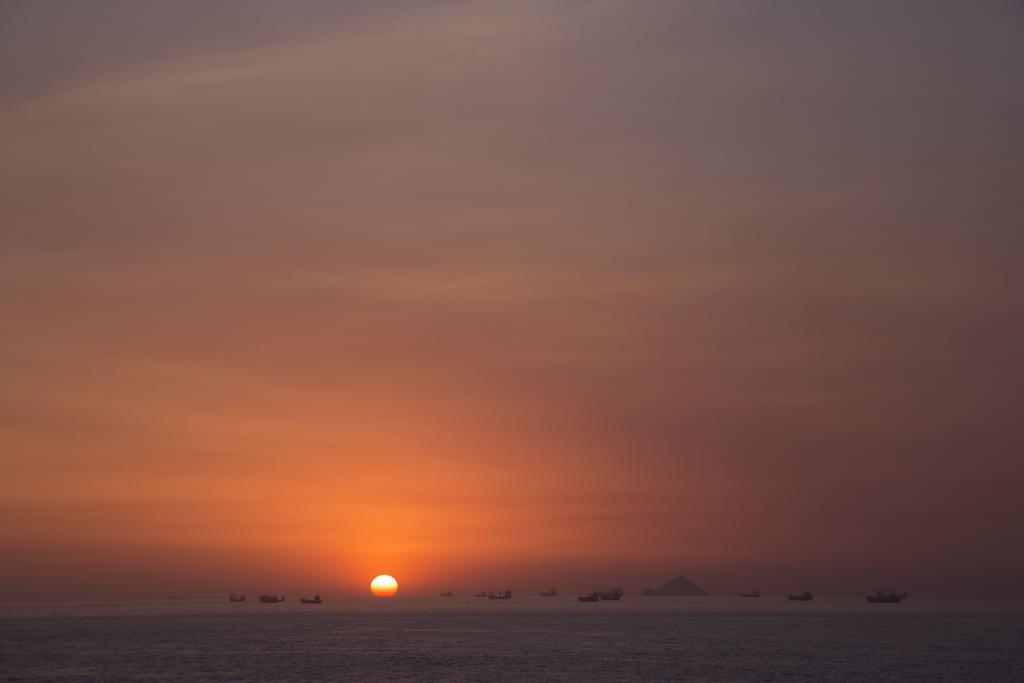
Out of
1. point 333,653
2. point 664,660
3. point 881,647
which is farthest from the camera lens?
point 881,647

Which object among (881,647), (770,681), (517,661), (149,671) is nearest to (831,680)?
(770,681)

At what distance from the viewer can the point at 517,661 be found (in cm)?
14512

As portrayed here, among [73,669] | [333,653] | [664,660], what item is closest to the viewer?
[73,669]

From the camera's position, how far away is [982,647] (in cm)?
19275

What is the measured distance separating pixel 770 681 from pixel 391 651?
6740 centimetres

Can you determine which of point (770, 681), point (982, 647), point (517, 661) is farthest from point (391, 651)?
point (982, 647)

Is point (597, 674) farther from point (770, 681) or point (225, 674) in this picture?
point (225, 674)

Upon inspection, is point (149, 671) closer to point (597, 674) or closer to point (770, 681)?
point (597, 674)

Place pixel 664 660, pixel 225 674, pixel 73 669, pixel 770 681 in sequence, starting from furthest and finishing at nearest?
pixel 664 660, pixel 73 669, pixel 225 674, pixel 770 681

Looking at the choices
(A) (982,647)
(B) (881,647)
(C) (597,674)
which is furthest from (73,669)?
(A) (982,647)

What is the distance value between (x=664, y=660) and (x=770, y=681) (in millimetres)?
29675

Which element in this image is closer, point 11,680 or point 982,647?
point 11,680

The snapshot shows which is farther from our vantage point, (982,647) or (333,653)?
(982,647)

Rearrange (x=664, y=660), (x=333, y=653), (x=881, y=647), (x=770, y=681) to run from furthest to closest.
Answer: (x=881, y=647), (x=333, y=653), (x=664, y=660), (x=770, y=681)
